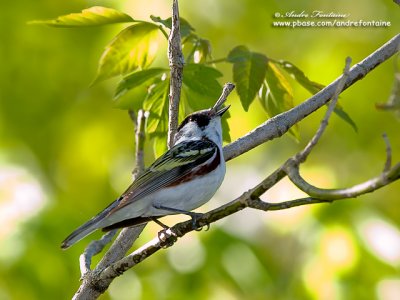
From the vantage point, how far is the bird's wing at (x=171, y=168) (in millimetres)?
4441

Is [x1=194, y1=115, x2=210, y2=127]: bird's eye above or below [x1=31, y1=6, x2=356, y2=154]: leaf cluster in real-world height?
below

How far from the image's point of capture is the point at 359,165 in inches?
305

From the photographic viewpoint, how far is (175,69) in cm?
398

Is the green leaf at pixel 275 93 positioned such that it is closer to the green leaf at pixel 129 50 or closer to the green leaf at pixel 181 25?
the green leaf at pixel 181 25

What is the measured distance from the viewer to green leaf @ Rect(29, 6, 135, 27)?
417 centimetres

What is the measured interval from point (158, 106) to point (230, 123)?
3134mm

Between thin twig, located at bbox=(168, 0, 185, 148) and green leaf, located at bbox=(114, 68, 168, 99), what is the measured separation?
21 centimetres

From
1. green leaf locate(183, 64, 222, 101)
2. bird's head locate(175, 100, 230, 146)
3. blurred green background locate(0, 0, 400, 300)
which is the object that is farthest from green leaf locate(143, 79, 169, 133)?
blurred green background locate(0, 0, 400, 300)

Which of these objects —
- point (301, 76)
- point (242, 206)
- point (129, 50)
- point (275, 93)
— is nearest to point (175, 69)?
point (129, 50)

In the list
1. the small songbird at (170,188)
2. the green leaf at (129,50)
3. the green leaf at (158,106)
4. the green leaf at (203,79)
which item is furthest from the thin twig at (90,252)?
the green leaf at (203,79)

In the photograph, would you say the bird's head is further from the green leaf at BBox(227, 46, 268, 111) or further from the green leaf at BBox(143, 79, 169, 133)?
the green leaf at BBox(227, 46, 268, 111)

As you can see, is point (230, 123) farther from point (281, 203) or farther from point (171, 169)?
point (281, 203)

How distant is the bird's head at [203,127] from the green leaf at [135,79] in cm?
87

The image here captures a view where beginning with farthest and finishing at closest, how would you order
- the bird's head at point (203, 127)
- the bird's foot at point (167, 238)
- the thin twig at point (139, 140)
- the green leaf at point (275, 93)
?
the bird's head at point (203, 127) → the thin twig at point (139, 140) → the green leaf at point (275, 93) → the bird's foot at point (167, 238)
